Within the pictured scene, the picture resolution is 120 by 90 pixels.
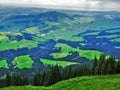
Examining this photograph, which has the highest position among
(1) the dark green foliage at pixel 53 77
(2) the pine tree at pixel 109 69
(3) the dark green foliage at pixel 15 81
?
(2) the pine tree at pixel 109 69

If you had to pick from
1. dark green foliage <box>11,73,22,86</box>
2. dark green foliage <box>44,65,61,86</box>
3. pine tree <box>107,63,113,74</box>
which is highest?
pine tree <box>107,63,113,74</box>

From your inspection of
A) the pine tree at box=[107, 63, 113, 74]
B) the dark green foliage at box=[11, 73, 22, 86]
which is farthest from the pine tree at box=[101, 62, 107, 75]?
the dark green foliage at box=[11, 73, 22, 86]

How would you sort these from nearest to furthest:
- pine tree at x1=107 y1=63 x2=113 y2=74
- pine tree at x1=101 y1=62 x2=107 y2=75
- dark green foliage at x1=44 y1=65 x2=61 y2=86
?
1. pine tree at x1=107 y1=63 x2=113 y2=74
2. pine tree at x1=101 y1=62 x2=107 y2=75
3. dark green foliage at x1=44 y1=65 x2=61 y2=86

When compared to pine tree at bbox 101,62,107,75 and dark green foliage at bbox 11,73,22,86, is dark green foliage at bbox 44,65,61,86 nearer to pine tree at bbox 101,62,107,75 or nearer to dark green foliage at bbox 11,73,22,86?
dark green foliage at bbox 11,73,22,86

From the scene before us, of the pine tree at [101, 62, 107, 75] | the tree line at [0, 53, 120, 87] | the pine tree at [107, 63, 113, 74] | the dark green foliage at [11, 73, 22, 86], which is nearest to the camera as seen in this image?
the pine tree at [107, 63, 113, 74]

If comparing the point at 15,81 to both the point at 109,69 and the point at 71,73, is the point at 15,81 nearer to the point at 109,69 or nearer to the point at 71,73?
the point at 71,73

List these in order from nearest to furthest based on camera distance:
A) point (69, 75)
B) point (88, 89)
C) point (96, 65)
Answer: point (88, 89) < point (96, 65) < point (69, 75)

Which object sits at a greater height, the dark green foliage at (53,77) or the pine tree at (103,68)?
the pine tree at (103,68)

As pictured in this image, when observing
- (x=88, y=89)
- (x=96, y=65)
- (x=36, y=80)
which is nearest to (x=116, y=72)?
(x=96, y=65)

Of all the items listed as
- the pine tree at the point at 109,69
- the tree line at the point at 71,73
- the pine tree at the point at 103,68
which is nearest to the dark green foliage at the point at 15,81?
the tree line at the point at 71,73

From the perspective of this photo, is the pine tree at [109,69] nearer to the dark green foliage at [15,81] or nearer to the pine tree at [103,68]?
the pine tree at [103,68]

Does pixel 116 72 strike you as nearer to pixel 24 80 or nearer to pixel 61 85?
pixel 61 85
